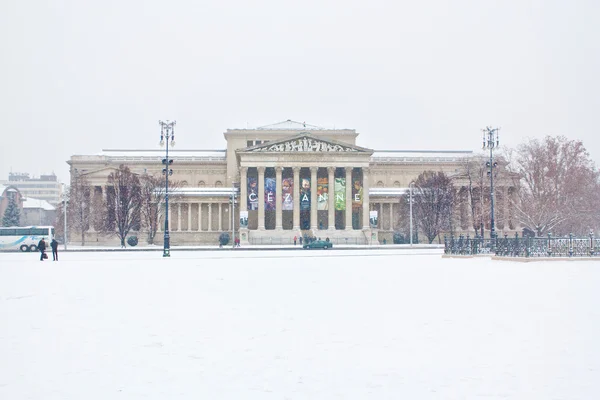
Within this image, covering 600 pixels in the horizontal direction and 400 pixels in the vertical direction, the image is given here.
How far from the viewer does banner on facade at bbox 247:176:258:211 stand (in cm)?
9494

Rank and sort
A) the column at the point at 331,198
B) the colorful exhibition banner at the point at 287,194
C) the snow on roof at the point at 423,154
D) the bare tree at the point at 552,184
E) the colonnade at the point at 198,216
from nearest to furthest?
1. the bare tree at the point at 552,184
2. the colorful exhibition banner at the point at 287,194
3. the column at the point at 331,198
4. the colonnade at the point at 198,216
5. the snow on roof at the point at 423,154

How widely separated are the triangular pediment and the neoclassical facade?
146mm

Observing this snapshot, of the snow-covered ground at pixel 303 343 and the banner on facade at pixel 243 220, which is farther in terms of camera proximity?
the banner on facade at pixel 243 220

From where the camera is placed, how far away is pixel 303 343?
40.4ft

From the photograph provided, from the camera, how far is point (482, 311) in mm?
16281

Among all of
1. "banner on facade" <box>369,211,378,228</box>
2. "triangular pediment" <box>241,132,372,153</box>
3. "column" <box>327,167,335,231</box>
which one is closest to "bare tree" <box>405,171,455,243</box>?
"banner on facade" <box>369,211,378,228</box>

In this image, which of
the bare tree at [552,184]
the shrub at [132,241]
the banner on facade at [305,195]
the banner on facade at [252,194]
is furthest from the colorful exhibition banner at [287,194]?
the bare tree at [552,184]

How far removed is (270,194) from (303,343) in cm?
8244

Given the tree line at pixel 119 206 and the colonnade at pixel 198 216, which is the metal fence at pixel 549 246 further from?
the colonnade at pixel 198 216

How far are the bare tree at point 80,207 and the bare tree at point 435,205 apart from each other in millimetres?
46707

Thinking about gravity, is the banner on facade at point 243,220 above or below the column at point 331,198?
below

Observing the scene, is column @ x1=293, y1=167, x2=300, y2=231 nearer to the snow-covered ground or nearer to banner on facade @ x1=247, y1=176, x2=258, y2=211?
banner on facade @ x1=247, y1=176, x2=258, y2=211

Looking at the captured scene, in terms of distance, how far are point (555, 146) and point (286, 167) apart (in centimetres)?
4063

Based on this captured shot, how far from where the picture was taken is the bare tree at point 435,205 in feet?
290
